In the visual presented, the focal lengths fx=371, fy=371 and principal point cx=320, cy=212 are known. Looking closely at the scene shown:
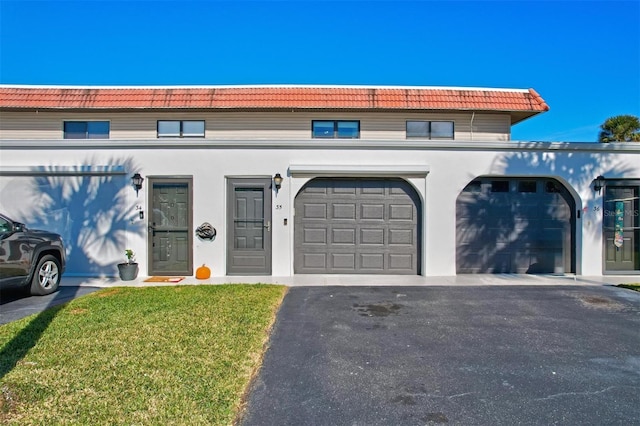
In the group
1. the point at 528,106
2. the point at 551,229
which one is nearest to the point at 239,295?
the point at 551,229

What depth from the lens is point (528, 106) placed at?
477 inches

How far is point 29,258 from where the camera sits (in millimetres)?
6574

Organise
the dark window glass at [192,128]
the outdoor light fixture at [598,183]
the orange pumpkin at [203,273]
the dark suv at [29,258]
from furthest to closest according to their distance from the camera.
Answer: the dark window glass at [192,128] → the outdoor light fixture at [598,183] → the orange pumpkin at [203,273] → the dark suv at [29,258]

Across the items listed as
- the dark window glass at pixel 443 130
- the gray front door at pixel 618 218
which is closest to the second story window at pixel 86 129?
the dark window glass at pixel 443 130

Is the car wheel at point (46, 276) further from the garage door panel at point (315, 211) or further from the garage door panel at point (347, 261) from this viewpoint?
the garage door panel at point (347, 261)

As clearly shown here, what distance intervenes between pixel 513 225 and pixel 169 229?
8.33m

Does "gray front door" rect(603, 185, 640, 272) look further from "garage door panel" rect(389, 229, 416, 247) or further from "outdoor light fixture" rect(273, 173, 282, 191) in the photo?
"outdoor light fixture" rect(273, 173, 282, 191)

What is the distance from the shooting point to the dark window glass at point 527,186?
29.9 ft

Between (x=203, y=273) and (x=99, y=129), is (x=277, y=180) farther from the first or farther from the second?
(x=99, y=129)

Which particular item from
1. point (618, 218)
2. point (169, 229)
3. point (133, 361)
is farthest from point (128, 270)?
point (618, 218)

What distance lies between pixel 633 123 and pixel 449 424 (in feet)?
78.4

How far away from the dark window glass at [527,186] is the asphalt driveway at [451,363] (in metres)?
3.24

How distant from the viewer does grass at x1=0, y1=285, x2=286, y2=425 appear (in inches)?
114

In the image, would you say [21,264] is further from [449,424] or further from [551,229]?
[551,229]
